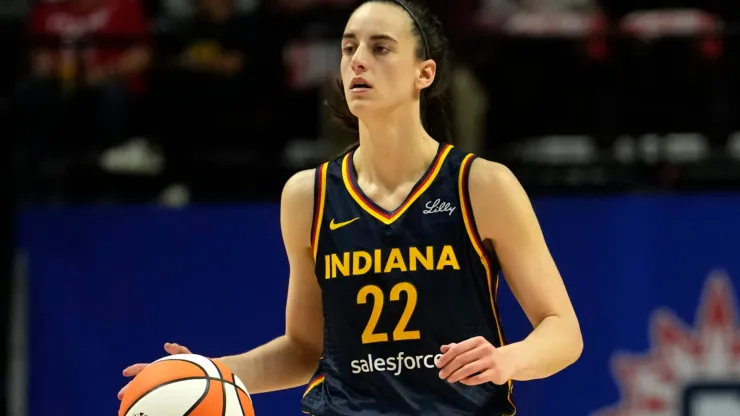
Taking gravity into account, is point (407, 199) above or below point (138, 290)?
above

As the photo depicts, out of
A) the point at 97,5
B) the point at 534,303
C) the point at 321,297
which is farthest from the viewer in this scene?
the point at 97,5

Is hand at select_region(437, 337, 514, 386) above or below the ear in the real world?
below

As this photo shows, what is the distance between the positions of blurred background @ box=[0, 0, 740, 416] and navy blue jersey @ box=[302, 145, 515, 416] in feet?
8.67

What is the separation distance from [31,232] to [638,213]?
3150 mm

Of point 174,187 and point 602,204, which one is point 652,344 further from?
point 174,187

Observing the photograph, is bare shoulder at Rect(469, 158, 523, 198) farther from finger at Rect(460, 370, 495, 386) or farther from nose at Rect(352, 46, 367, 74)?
finger at Rect(460, 370, 495, 386)

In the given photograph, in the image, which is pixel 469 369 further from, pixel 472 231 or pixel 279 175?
pixel 279 175

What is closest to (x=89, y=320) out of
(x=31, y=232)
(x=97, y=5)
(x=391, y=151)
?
(x=31, y=232)

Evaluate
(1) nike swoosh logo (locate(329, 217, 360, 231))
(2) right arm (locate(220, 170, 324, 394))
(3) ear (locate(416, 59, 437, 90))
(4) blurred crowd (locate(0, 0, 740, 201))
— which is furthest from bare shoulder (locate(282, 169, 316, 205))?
(4) blurred crowd (locate(0, 0, 740, 201))

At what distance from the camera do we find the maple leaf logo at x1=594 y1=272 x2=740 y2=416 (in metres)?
5.95

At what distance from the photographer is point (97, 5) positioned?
6887 mm

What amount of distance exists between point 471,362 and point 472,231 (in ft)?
1.92

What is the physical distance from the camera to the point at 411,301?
11.2ft

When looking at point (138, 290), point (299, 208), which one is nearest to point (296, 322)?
point (299, 208)
